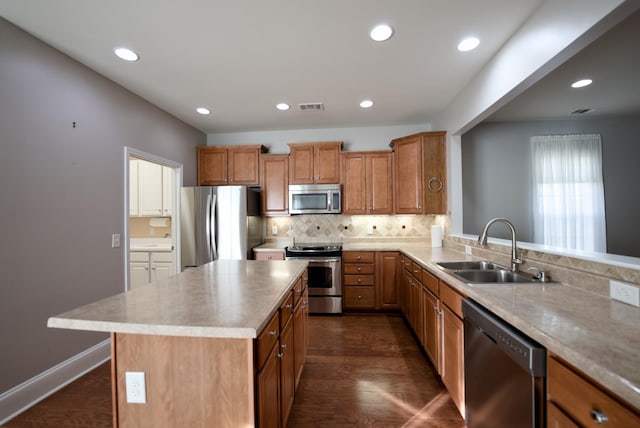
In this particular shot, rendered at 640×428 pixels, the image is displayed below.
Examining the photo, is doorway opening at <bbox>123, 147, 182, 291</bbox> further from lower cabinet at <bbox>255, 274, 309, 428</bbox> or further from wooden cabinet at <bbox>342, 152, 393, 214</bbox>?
lower cabinet at <bbox>255, 274, 309, 428</bbox>

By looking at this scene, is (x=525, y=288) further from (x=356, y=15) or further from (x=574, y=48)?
(x=356, y=15)

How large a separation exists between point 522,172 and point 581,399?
3.72 metres

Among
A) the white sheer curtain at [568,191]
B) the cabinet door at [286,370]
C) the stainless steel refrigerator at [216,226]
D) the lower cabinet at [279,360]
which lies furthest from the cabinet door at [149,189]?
the white sheer curtain at [568,191]

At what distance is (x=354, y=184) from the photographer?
12.6 ft

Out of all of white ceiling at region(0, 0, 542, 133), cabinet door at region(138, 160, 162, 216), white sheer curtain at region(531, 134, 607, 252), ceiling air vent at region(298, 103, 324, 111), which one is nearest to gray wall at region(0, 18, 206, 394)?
white ceiling at region(0, 0, 542, 133)

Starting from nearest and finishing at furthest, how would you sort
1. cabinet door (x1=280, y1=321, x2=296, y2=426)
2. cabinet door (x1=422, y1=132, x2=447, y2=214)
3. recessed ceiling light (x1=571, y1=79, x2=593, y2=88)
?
cabinet door (x1=280, y1=321, x2=296, y2=426) → recessed ceiling light (x1=571, y1=79, x2=593, y2=88) → cabinet door (x1=422, y1=132, x2=447, y2=214)

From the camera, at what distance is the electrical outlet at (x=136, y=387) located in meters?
1.03

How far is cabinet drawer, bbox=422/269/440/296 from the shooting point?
203 centimetres

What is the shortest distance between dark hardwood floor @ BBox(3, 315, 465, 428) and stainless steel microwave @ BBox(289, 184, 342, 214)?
5.91ft

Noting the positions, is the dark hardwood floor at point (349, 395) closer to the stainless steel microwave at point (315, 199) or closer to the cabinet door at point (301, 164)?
the stainless steel microwave at point (315, 199)

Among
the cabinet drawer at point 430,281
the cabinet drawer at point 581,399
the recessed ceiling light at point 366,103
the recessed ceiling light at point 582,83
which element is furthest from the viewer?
the recessed ceiling light at point 366,103

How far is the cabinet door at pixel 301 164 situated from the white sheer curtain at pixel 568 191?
10.5ft

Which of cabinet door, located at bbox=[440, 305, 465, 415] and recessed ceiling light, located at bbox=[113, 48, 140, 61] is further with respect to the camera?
recessed ceiling light, located at bbox=[113, 48, 140, 61]

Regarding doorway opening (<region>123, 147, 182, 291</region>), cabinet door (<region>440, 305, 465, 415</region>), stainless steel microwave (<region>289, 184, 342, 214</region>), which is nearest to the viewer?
cabinet door (<region>440, 305, 465, 415</region>)
